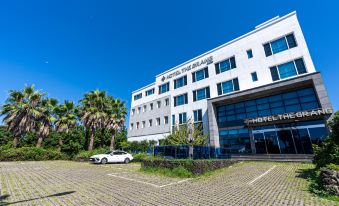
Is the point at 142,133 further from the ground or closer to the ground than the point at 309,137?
further from the ground

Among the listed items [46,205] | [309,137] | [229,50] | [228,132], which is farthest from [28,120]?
[309,137]

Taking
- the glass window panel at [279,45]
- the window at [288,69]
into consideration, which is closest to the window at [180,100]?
the window at [288,69]

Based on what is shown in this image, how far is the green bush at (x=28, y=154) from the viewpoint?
2303 centimetres

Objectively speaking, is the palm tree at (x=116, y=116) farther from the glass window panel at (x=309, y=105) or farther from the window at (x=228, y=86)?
the glass window panel at (x=309, y=105)

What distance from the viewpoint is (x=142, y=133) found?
3812 centimetres

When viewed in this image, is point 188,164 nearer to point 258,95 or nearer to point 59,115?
point 258,95

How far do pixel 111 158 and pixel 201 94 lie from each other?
17.8 meters

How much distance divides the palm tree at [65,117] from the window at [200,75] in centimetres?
2276

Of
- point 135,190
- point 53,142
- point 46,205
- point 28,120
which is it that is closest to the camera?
point 46,205

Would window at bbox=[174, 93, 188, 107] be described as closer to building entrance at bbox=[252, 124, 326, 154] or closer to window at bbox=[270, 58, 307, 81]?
building entrance at bbox=[252, 124, 326, 154]

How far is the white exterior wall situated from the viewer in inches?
850

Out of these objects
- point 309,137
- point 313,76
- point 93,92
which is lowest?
point 309,137

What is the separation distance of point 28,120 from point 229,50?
→ 34470 mm

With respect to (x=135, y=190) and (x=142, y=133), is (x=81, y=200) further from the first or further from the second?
(x=142, y=133)
